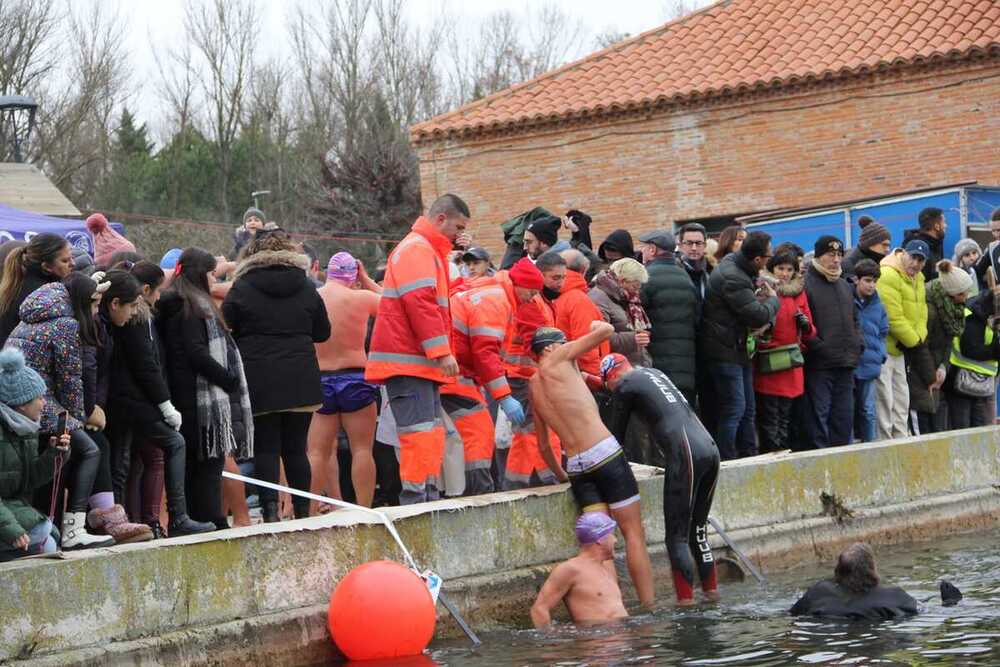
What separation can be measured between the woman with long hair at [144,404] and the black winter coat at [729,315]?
5.30 metres

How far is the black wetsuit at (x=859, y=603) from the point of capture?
32.2 ft

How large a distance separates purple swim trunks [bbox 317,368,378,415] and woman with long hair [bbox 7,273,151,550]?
322 centimetres

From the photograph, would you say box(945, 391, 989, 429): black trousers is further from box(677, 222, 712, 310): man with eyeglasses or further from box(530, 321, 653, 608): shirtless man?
box(530, 321, 653, 608): shirtless man

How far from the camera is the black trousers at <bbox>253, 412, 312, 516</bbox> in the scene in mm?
10438

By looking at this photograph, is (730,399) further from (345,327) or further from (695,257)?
(345,327)

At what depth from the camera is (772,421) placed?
45.9 ft

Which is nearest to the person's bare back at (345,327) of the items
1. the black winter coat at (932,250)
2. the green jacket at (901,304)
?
the green jacket at (901,304)

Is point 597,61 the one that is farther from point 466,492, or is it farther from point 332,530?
point 332,530

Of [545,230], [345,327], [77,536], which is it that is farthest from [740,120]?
[77,536]

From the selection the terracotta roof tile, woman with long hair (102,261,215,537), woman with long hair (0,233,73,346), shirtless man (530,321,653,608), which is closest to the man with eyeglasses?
shirtless man (530,321,653,608)

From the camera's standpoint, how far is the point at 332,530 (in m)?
9.09

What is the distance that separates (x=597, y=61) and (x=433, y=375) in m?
20.1

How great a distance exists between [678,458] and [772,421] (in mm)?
3501

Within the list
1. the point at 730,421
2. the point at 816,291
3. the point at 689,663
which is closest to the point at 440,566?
the point at 689,663
